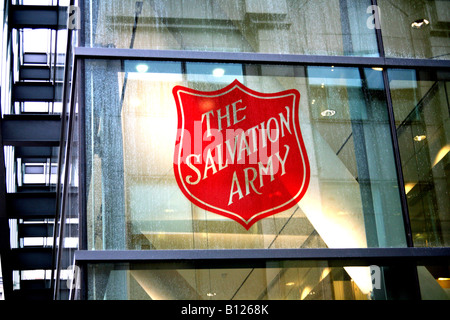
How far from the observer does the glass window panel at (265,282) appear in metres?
7.32

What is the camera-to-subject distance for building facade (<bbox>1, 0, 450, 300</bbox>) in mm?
7527

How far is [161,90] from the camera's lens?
26.7ft

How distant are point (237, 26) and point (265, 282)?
128 inches

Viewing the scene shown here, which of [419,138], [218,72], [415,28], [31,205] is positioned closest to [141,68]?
[218,72]

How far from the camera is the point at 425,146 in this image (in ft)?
27.4

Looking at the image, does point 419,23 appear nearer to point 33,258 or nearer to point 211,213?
point 211,213

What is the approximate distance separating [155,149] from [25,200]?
826cm

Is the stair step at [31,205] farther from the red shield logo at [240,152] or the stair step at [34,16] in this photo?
the red shield logo at [240,152]

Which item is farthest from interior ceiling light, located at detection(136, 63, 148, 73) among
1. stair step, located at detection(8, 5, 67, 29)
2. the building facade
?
stair step, located at detection(8, 5, 67, 29)

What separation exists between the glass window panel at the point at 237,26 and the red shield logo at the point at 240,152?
693 mm

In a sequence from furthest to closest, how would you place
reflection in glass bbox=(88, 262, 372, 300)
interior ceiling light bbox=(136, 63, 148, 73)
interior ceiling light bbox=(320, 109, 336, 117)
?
interior ceiling light bbox=(320, 109, 336, 117), interior ceiling light bbox=(136, 63, 148, 73), reflection in glass bbox=(88, 262, 372, 300)

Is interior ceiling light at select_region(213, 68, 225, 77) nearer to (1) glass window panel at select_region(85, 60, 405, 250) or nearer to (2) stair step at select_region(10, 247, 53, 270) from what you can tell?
(1) glass window panel at select_region(85, 60, 405, 250)

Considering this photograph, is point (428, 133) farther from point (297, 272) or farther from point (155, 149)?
point (155, 149)

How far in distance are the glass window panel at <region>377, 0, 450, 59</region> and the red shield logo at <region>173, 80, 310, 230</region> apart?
1608 millimetres
